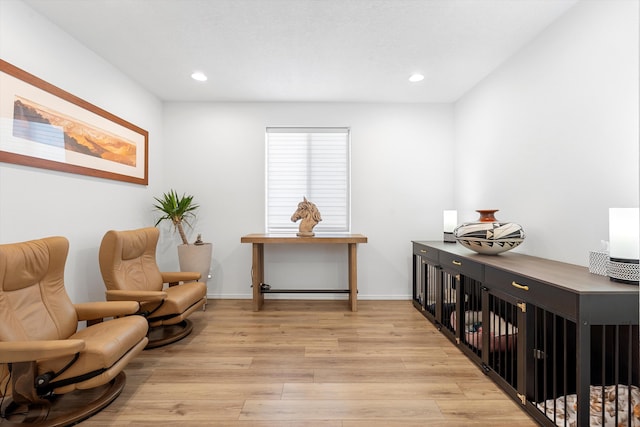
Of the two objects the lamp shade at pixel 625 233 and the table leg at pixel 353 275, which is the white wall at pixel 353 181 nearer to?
the table leg at pixel 353 275

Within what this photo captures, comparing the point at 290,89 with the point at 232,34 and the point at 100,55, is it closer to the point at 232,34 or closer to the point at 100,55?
the point at 232,34

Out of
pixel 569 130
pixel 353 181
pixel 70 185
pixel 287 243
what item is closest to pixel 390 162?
pixel 353 181

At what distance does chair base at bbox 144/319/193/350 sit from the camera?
2.78 metres

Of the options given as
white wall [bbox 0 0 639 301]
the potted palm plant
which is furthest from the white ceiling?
the potted palm plant

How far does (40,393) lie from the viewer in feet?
5.43

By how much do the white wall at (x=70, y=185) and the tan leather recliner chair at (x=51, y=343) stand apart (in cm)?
41

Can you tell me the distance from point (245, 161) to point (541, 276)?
356cm

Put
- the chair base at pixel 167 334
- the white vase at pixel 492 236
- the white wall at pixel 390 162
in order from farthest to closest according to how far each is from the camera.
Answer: the chair base at pixel 167 334 → the white vase at pixel 492 236 → the white wall at pixel 390 162

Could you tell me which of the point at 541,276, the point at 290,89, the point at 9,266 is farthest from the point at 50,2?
the point at 541,276

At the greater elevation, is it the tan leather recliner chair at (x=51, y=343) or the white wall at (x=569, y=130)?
the white wall at (x=569, y=130)

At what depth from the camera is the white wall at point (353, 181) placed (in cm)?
423

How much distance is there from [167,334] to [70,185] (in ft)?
5.33

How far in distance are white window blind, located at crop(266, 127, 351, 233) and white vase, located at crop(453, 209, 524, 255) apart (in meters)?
1.91

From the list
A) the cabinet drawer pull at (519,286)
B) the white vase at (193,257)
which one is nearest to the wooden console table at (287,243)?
the white vase at (193,257)
